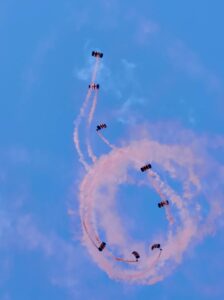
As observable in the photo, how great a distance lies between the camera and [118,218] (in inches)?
1663

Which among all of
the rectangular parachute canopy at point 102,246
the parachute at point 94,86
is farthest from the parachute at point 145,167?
the parachute at point 94,86

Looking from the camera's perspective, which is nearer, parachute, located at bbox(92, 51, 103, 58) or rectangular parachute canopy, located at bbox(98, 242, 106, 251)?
rectangular parachute canopy, located at bbox(98, 242, 106, 251)

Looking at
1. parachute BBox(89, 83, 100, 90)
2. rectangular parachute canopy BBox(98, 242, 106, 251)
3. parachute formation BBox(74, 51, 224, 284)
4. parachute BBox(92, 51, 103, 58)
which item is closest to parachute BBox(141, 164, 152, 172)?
parachute formation BBox(74, 51, 224, 284)

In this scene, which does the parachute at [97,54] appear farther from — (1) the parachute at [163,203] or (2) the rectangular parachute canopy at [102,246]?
(2) the rectangular parachute canopy at [102,246]

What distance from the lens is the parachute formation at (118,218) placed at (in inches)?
1663

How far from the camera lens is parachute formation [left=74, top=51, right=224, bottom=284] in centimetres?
4225

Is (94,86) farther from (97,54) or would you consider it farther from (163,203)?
(163,203)

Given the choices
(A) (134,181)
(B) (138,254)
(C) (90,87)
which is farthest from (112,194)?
(C) (90,87)

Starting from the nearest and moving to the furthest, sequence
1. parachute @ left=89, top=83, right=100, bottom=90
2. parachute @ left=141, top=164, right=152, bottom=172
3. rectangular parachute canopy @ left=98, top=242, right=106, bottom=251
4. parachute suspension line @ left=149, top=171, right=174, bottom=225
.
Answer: parachute @ left=141, top=164, right=152, bottom=172, rectangular parachute canopy @ left=98, top=242, right=106, bottom=251, parachute suspension line @ left=149, top=171, right=174, bottom=225, parachute @ left=89, top=83, right=100, bottom=90

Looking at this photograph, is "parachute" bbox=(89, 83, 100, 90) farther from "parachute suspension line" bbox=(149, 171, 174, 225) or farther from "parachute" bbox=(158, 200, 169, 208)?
"parachute" bbox=(158, 200, 169, 208)

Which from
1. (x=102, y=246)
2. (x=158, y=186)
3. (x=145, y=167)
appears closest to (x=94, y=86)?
(x=145, y=167)

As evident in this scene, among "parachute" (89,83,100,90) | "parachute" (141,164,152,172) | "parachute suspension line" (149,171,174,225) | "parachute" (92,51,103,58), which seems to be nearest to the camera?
"parachute" (141,164,152,172)

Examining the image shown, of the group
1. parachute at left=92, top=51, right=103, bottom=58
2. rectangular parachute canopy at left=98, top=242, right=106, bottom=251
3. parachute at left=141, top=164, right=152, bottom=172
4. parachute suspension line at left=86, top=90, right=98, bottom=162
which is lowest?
rectangular parachute canopy at left=98, top=242, right=106, bottom=251

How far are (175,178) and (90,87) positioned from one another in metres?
11.9
